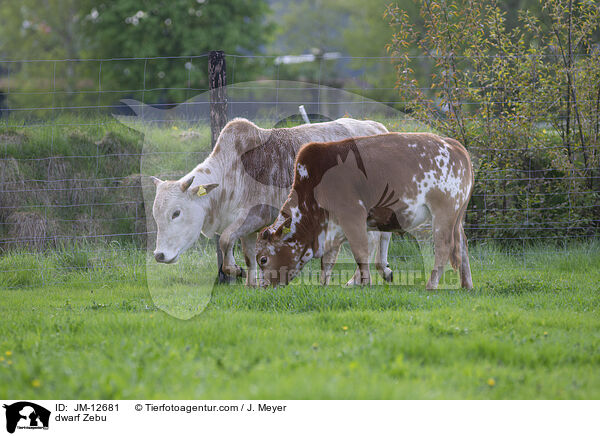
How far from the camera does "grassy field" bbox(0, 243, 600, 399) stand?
3.22 metres

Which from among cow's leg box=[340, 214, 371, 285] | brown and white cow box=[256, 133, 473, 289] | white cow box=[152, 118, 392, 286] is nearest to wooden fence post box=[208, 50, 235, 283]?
white cow box=[152, 118, 392, 286]

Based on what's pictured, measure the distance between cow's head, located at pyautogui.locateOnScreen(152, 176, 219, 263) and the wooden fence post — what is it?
119 centimetres

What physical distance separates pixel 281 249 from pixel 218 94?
93.7 inches

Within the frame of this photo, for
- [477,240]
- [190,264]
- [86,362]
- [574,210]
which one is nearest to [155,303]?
[190,264]

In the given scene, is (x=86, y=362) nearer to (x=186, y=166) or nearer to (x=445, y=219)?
(x=445, y=219)

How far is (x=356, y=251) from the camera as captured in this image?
18.3 ft

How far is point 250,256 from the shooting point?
254 inches

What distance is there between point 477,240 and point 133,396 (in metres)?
6.25

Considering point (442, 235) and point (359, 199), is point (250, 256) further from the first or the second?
point (442, 235)

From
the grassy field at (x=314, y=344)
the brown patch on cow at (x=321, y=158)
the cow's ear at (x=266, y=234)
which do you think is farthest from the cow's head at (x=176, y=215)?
the brown patch on cow at (x=321, y=158)

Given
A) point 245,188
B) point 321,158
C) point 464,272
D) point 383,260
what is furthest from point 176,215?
point 464,272

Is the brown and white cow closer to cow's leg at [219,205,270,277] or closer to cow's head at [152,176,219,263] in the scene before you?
cow's leg at [219,205,270,277]
